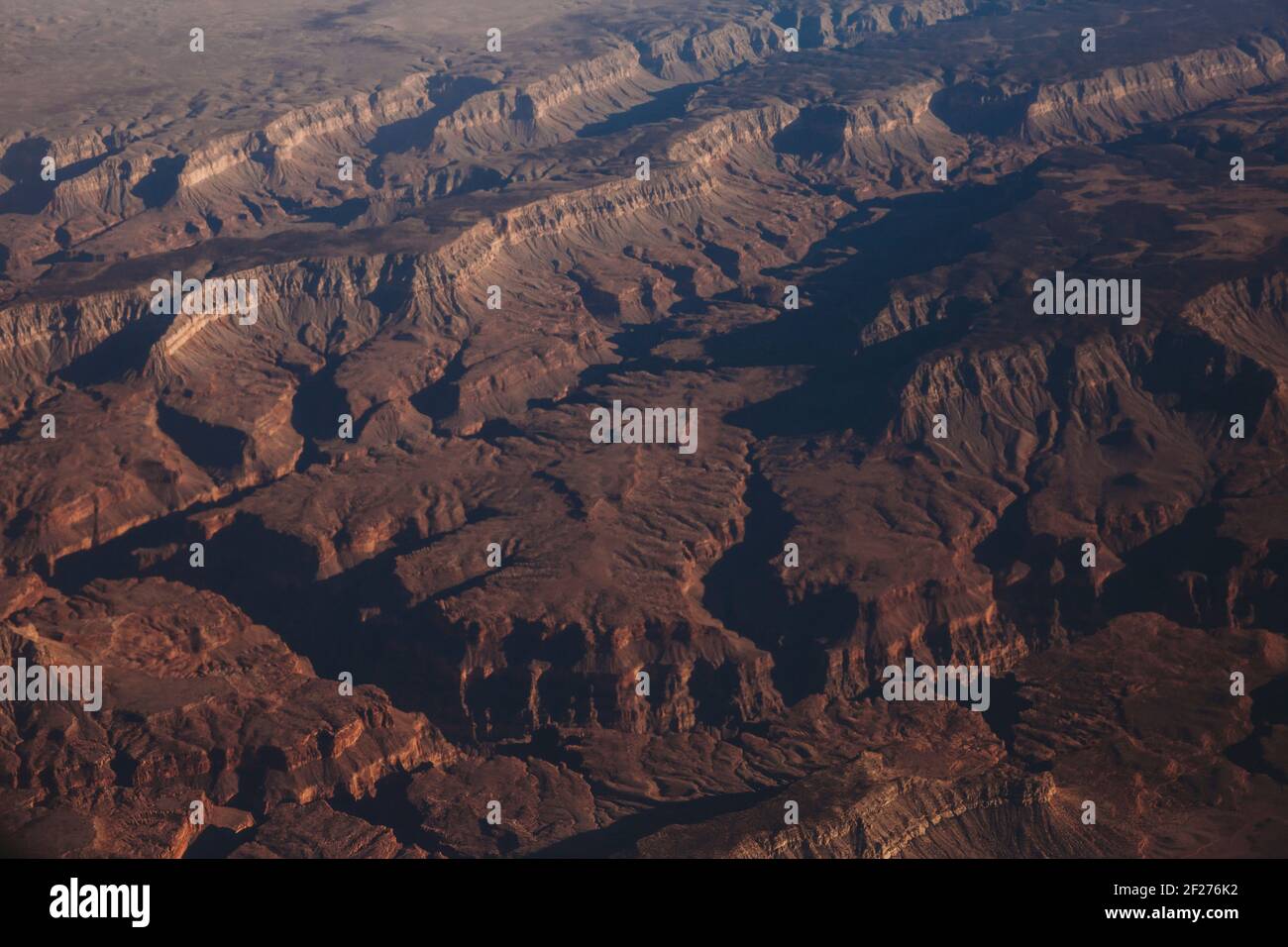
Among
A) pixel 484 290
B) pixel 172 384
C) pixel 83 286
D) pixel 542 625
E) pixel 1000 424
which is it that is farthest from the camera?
pixel 484 290

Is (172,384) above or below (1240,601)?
above

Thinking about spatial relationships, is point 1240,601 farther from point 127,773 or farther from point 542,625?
point 127,773

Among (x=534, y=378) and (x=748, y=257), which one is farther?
(x=748, y=257)

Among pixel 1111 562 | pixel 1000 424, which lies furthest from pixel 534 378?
pixel 1111 562

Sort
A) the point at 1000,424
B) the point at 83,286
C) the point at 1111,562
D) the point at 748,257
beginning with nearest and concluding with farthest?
the point at 1111,562, the point at 1000,424, the point at 83,286, the point at 748,257

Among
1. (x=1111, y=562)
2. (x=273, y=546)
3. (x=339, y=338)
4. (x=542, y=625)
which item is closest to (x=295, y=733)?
(x=542, y=625)

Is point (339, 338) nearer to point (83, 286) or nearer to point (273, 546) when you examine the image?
point (83, 286)

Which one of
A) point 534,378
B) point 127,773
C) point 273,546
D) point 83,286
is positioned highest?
point 83,286
